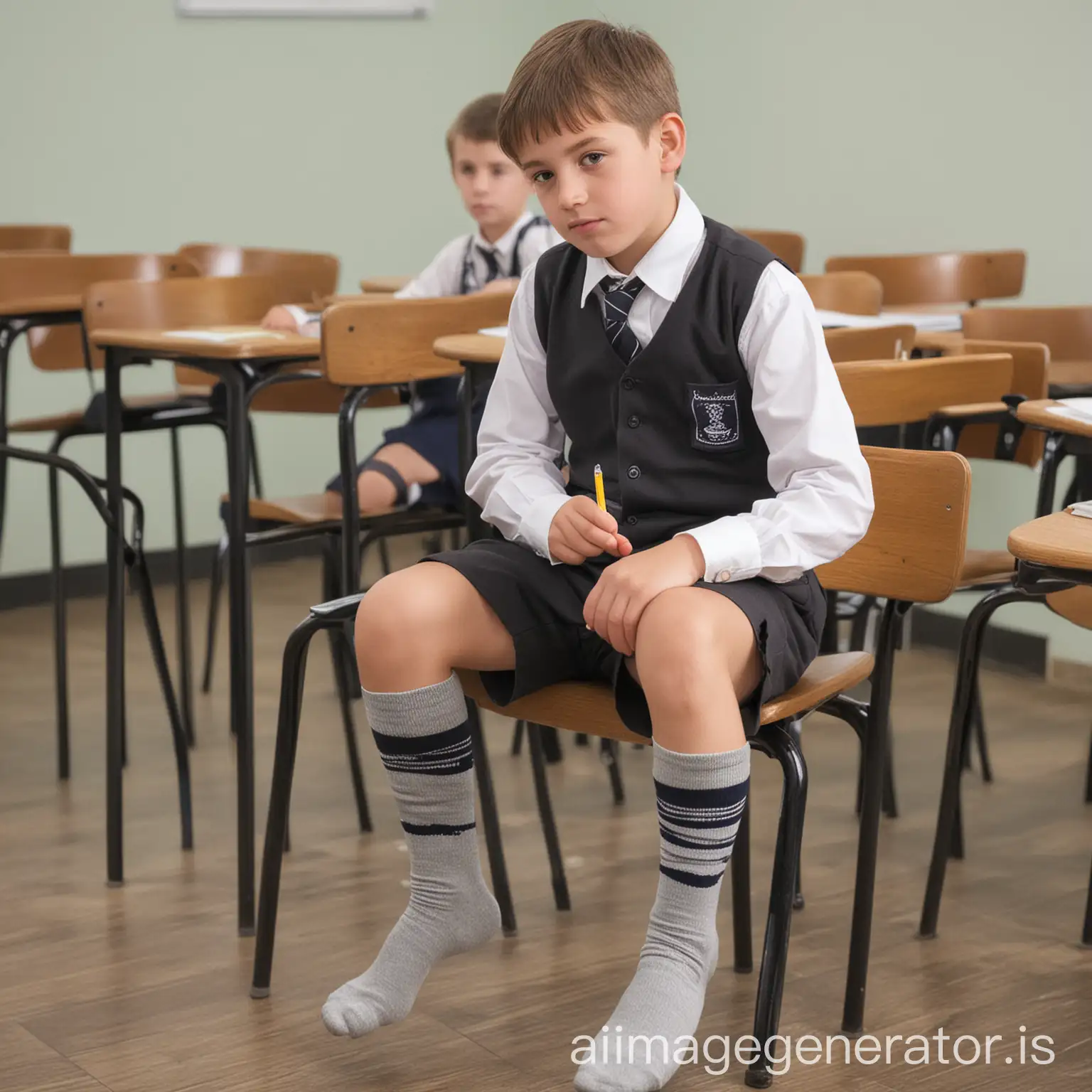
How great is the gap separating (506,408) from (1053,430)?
0.70 m

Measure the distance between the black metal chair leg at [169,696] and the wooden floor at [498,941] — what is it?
0.05 meters

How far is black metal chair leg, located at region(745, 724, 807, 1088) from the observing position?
1.61 metres

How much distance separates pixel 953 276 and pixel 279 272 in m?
1.44

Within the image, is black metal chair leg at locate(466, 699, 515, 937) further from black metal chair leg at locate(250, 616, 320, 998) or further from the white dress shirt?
the white dress shirt

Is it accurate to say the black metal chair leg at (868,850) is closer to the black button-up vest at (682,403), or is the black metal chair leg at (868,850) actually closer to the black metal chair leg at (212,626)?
the black button-up vest at (682,403)

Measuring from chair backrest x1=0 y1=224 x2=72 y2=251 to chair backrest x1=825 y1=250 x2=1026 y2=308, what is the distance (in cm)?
188

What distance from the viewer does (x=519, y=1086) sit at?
5.77 feet

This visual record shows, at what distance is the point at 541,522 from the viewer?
5.68 feet

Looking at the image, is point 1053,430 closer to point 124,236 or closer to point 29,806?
point 29,806

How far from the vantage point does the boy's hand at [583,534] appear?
5.38 feet

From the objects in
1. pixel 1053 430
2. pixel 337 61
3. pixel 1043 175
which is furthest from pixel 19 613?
pixel 1053 430

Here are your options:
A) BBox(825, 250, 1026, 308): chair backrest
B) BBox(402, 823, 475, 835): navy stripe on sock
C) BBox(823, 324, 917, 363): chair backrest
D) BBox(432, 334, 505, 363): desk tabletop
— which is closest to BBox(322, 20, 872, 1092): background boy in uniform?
BBox(402, 823, 475, 835): navy stripe on sock

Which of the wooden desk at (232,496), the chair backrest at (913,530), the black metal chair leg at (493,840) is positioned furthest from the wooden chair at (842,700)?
the wooden desk at (232,496)

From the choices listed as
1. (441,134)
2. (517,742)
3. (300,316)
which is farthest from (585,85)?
(441,134)
